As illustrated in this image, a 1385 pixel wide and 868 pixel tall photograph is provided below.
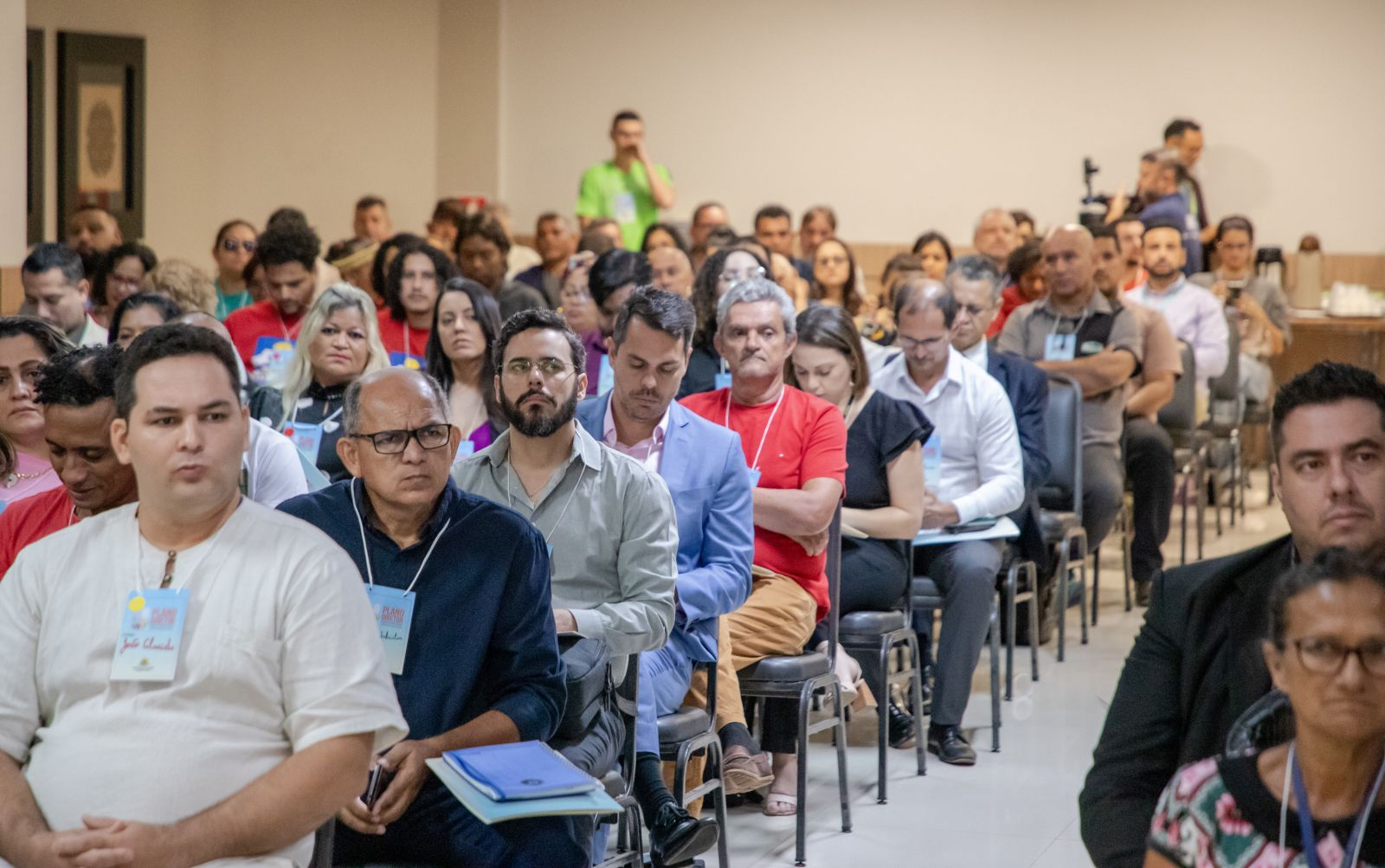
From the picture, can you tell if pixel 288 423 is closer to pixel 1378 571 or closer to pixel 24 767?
pixel 24 767

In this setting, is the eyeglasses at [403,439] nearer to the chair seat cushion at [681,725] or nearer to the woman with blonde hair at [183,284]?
the chair seat cushion at [681,725]

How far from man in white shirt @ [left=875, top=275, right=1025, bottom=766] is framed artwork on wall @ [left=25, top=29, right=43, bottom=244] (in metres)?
6.79

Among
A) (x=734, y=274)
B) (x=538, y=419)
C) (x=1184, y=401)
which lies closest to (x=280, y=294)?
(x=734, y=274)

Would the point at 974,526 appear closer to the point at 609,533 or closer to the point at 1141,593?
the point at 609,533

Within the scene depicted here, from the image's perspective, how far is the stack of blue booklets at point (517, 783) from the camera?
7.34ft

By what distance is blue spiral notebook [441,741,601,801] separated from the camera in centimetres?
226

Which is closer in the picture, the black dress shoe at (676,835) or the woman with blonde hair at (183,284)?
the black dress shoe at (676,835)

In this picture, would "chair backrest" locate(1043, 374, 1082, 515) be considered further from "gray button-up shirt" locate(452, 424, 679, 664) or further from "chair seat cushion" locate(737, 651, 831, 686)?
"gray button-up shirt" locate(452, 424, 679, 664)

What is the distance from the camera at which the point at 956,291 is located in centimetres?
589

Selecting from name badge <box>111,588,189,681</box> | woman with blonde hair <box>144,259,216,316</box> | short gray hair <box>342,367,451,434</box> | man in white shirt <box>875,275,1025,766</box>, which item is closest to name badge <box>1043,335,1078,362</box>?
man in white shirt <box>875,275,1025,766</box>

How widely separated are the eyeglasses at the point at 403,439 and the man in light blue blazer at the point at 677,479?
0.76 metres

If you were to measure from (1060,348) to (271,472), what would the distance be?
12.8ft

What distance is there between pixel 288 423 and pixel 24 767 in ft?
8.02

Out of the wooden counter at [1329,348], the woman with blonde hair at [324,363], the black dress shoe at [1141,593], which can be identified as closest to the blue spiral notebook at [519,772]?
the woman with blonde hair at [324,363]
